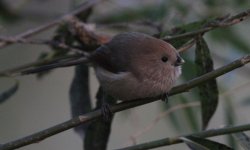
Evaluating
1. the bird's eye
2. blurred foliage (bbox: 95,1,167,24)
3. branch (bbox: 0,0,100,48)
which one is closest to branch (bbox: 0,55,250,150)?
the bird's eye

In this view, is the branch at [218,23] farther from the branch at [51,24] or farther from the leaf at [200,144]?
the branch at [51,24]

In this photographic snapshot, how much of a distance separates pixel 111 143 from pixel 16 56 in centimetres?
81

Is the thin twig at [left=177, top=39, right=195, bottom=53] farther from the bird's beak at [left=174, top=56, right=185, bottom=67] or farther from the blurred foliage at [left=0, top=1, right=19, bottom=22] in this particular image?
the blurred foliage at [left=0, top=1, right=19, bottom=22]

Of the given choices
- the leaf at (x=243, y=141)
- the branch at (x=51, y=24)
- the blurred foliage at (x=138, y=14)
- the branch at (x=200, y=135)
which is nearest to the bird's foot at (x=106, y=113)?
the branch at (x=200, y=135)

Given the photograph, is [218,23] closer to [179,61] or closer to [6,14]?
[179,61]

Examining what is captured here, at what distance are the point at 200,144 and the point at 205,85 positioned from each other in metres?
0.26

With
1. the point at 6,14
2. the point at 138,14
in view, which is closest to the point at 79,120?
the point at 138,14

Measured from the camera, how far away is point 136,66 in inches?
62.2

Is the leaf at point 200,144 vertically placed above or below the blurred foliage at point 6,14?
below

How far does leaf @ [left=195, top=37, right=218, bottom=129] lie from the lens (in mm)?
1433

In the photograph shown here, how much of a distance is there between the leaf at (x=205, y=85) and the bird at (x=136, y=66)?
0.32ft

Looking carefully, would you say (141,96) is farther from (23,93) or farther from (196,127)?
(23,93)

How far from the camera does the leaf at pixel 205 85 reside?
1433mm

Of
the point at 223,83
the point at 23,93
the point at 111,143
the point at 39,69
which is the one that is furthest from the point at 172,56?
the point at 23,93
